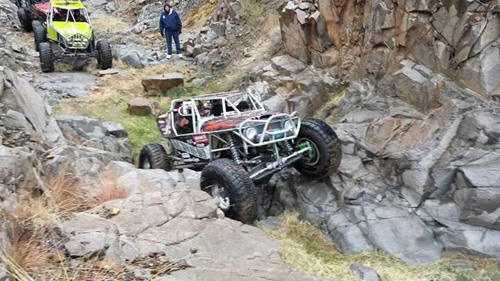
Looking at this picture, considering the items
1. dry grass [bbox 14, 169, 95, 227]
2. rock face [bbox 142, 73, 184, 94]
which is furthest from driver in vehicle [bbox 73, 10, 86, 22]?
dry grass [bbox 14, 169, 95, 227]

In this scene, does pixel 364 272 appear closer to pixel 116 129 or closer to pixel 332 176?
pixel 332 176

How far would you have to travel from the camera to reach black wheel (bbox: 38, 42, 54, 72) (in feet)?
39.4

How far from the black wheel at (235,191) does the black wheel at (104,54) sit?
8.01 metres

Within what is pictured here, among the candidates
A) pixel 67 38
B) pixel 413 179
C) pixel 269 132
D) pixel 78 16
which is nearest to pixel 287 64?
pixel 269 132

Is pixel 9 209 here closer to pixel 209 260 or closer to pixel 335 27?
pixel 209 260

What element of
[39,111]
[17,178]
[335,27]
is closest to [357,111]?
[335,27]

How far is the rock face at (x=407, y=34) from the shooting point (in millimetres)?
6527

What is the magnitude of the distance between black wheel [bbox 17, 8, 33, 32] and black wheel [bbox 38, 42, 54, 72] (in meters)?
4.66

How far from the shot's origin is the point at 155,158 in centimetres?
778

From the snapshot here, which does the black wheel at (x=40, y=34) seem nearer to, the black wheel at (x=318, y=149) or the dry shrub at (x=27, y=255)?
the black wheel at (x=318, y=149)

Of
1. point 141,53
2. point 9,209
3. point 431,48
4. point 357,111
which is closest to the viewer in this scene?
point 9,209

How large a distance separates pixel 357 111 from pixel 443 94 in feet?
5.08

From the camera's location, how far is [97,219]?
401cm

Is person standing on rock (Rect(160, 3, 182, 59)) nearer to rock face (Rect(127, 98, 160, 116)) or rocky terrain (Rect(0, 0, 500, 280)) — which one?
rocky terrain (Rect(0, 0, 500, 280))
